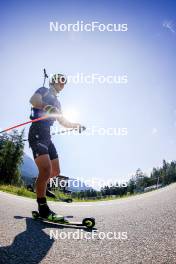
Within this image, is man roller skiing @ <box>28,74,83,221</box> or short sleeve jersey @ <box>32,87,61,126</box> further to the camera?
short sleeve jersey @ <box>32,87,61,126</box>

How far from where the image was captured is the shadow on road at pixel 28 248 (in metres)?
2.46

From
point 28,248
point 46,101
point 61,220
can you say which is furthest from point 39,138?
point 28,248

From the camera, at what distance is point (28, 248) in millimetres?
2889

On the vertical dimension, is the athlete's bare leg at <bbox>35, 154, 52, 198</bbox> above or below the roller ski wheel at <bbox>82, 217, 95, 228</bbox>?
above

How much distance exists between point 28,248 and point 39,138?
2.47m

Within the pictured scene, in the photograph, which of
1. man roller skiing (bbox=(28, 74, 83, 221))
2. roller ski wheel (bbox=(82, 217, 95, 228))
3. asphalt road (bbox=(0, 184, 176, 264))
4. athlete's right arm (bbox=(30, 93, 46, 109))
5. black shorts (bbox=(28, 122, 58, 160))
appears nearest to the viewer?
asphalt road (bbox=(0, 184, 176, 264))

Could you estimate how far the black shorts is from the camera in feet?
16.5

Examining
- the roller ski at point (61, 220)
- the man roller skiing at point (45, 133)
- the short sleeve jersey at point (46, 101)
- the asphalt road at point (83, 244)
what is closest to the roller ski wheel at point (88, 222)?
the roller ski at point (61, 220)

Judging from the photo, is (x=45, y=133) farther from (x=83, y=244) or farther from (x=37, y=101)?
(x=83, y=244)

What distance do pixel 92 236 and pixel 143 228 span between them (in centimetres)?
98

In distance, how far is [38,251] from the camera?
2.81m

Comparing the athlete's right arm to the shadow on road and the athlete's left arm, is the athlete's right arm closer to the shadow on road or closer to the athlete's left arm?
the athlete's left arm


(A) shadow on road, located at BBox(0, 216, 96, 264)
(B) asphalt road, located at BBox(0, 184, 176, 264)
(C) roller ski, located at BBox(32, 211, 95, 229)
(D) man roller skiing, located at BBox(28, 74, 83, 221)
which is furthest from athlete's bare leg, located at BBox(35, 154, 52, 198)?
(A) shadow on road, located at BBox(0, 216, 96, 264)

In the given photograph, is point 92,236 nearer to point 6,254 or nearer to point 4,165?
point 6,254
